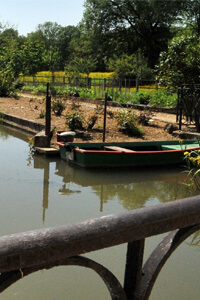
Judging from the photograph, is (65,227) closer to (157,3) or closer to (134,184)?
(134,184)

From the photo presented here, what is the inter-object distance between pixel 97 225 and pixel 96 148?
32.6 feet

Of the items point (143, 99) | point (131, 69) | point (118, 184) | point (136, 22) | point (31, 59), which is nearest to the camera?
point (118, 184)

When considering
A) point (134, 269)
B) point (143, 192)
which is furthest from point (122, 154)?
point (134, 269)

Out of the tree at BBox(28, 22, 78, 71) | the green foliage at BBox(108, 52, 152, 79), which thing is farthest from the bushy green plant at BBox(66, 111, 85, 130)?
the tree at BBox(28, 22, 78, 71)

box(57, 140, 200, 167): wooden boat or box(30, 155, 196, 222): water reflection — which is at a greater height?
box(57, 140, 200, 167): wooden boat

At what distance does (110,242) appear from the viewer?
1247mm

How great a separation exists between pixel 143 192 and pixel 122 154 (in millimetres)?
1707

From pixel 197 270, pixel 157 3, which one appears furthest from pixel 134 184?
pixel 157 3

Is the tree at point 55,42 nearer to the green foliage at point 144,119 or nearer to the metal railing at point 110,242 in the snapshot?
the green foliage at point 144,119

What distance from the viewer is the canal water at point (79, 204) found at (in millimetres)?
4500

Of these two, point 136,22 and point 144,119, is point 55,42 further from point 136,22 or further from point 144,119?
point 144,119

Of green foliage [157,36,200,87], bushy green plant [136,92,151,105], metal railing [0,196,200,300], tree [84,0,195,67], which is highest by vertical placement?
tree [84,0,195,67]

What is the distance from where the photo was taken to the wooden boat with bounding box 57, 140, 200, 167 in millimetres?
10188

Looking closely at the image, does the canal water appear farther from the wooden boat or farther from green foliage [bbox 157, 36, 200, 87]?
green foliage [bbox 157, 36, 200, 87]
